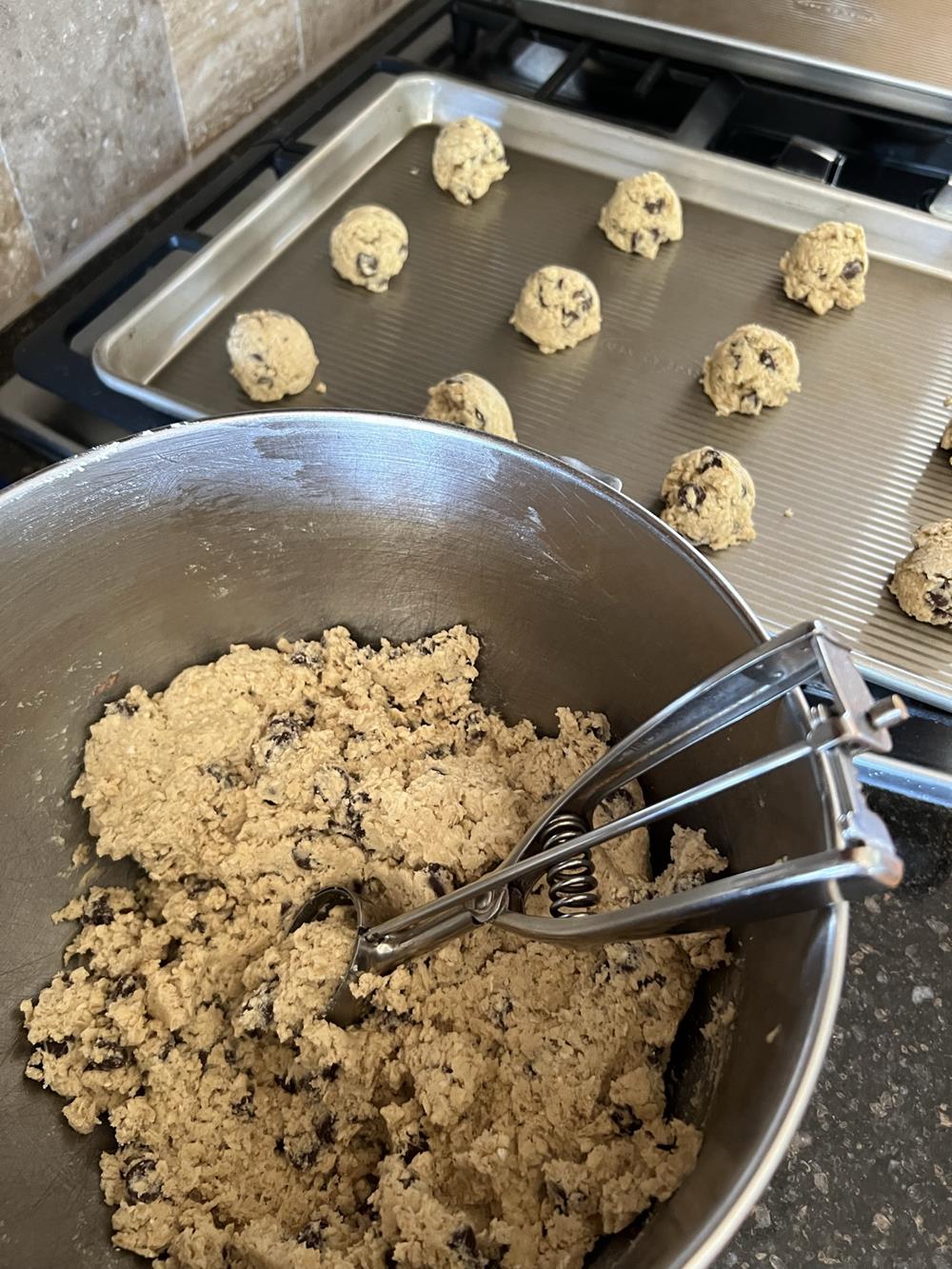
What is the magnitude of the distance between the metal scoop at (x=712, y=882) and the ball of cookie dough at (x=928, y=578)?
16.5 inches

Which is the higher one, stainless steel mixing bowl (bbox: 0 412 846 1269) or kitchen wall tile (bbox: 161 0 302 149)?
kitchen wall tile (bbox: 161 0 302 149)

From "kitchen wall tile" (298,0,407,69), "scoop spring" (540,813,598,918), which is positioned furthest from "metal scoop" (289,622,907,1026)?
"kitchen wall tile" (298,0,407,69)

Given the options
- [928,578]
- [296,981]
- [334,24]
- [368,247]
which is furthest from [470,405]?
[334,24]

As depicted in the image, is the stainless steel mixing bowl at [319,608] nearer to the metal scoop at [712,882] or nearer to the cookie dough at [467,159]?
the metal scoop at [712,882]

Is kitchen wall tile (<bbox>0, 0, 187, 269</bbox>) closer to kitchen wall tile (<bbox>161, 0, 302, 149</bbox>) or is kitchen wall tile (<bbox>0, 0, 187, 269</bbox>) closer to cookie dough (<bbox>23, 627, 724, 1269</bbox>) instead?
kitchen wall tile (<bbox>161, 0, 302, 149</bbox>)

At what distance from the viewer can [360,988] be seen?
577 millimetres

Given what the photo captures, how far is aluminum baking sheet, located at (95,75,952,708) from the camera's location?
917 millimetres

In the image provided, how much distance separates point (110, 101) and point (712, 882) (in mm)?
1024

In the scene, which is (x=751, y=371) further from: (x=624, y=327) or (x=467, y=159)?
(x=467, y=159)

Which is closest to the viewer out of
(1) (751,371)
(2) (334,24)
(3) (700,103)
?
(1) (751,371)

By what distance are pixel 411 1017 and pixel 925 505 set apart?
70 centimetres

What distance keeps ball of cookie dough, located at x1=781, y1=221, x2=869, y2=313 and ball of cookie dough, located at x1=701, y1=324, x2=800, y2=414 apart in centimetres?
11

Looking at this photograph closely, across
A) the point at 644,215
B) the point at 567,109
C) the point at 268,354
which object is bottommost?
the point at 268,354

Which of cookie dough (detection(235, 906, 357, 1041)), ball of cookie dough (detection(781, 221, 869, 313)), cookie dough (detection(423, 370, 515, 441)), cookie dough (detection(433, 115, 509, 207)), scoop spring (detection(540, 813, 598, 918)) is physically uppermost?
ball of cookie dough (detection(781, 221, 869, 313))
